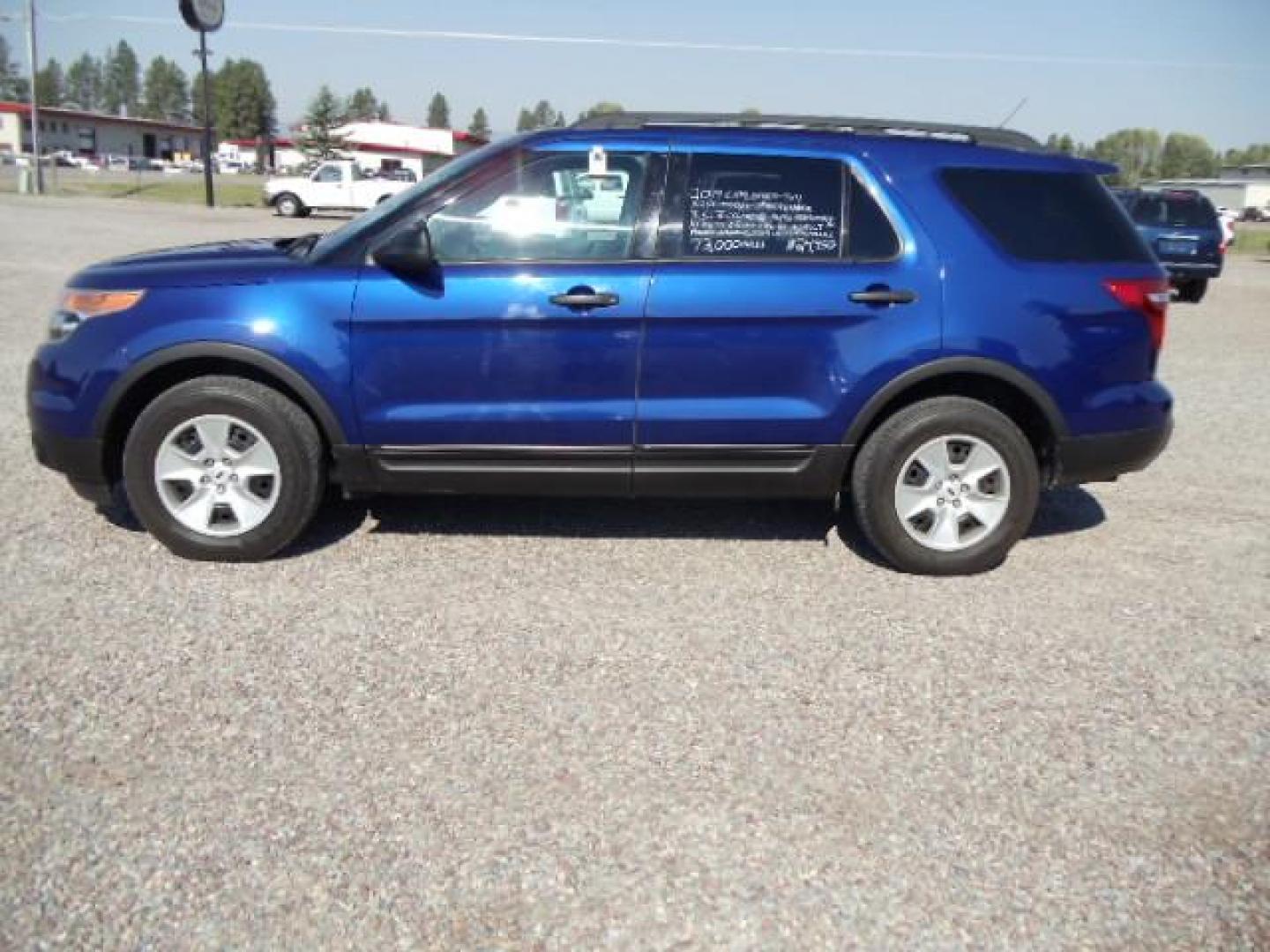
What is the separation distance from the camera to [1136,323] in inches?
173

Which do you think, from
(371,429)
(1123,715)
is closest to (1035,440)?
(1123,715)

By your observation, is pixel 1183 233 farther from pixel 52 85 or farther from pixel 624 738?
pixel 52 85

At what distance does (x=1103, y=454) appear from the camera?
14.6 feet

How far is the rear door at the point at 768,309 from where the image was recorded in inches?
164

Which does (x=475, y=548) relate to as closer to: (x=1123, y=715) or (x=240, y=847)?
(x=240, y=847)

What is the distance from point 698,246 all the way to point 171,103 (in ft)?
653

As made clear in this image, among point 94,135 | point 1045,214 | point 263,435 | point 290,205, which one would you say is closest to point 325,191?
point 290,205

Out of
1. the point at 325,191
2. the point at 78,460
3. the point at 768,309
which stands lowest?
the point at 78,460

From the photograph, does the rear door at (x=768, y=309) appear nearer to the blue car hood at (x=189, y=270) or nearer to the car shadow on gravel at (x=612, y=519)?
the car shadow on gravel at (x=612, y=519)

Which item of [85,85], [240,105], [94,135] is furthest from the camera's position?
[85,85]

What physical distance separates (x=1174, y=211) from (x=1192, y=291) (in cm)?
135

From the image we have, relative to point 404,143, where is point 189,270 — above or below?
below

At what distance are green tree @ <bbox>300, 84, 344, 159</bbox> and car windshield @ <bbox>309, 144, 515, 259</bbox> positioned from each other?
81.3m

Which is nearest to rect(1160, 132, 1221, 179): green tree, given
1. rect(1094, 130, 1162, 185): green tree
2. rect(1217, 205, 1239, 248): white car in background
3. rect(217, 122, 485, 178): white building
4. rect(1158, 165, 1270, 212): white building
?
rect(1094, 130, 1162, 185): green tree
